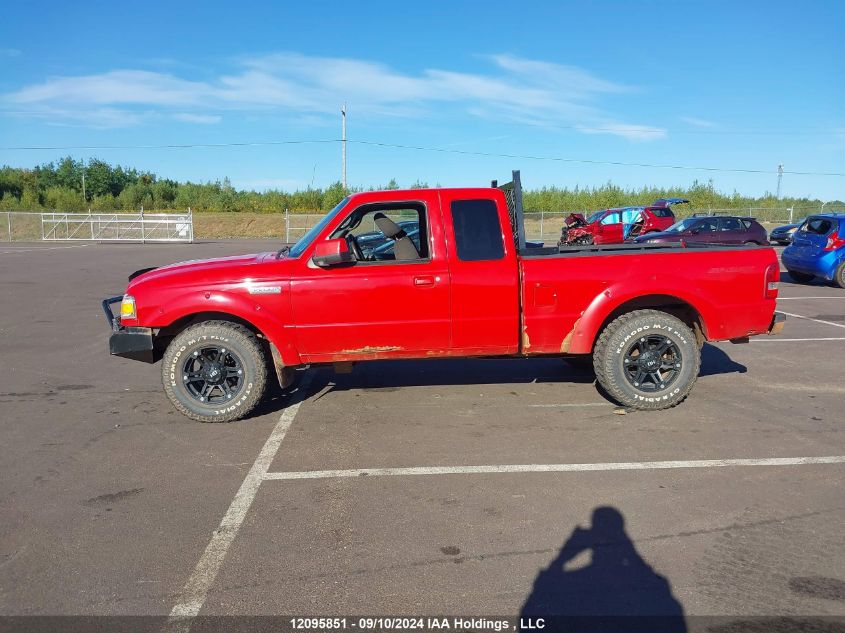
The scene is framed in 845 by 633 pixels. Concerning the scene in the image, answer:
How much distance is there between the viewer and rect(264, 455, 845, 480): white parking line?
4.55m

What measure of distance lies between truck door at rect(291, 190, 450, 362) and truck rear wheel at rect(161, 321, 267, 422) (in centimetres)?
47

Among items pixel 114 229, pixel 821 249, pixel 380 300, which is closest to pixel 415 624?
pixel 380 300

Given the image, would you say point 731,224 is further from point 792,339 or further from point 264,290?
point 264,290

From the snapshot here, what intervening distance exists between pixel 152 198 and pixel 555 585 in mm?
69950

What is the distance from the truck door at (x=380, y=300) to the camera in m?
5.54

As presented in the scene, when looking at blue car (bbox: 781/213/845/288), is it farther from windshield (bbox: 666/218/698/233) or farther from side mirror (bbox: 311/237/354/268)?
side mirror (bbox: 311/237/354/268)

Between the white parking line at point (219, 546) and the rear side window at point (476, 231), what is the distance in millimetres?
2183

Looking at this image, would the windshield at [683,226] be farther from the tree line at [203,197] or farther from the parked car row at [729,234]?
the tree line at [203,197]

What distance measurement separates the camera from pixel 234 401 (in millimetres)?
5664

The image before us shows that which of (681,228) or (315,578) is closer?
A: (315,578)

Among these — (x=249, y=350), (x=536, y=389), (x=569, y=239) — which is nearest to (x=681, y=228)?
(x=569, y=239)

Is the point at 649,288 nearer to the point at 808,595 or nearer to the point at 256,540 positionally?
the point at 808,595

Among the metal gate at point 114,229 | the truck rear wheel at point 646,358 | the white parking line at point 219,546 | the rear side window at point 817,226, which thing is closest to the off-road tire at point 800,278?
the rear side window at point 817,226

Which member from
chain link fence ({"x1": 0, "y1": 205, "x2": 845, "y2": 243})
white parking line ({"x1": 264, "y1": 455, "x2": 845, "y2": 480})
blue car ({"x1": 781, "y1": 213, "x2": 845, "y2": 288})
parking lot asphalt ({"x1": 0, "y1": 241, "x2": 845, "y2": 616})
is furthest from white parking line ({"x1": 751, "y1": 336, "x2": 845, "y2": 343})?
chain link fence ({"x1": 0, "y1": 205, "x2": 845, "y2": 243})
